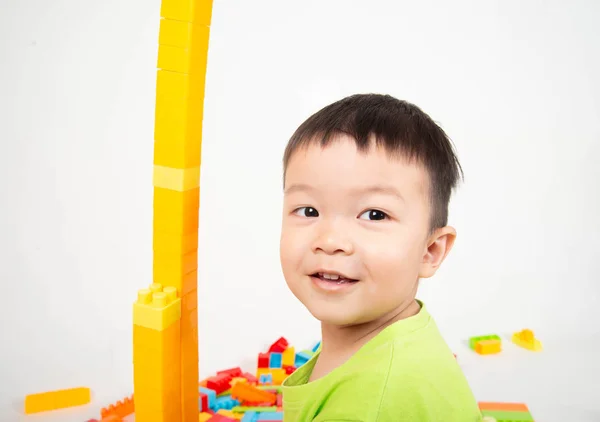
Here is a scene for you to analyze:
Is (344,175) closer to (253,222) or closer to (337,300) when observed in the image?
(337,300)

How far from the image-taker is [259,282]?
218 cm

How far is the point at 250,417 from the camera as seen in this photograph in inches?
56.5

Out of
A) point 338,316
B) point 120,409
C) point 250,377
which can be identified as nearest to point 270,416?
point 250,377

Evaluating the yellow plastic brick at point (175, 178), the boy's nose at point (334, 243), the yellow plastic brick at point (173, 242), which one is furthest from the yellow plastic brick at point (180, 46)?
the boy's nose at point (334, 243)

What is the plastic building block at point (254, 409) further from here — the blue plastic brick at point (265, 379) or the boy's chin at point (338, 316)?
the boy's chin at point (338, 316)

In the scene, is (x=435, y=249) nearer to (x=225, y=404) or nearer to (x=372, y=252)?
(x=372, y=252)

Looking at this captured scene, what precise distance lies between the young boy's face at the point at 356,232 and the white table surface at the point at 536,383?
84 cm

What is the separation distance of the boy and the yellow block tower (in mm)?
222

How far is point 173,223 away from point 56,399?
0.75 m

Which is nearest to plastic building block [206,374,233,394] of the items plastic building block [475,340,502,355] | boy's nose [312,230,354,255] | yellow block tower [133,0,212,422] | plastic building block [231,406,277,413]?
plastic building block [231,406,277,413]

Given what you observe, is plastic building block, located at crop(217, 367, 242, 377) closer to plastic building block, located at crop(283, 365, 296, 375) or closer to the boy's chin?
plastic building block, located at crop(283, 365, 296, 375)

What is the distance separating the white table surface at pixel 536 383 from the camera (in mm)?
1535

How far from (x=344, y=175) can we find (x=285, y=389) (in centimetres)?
37

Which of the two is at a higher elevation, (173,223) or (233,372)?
(173,223)
